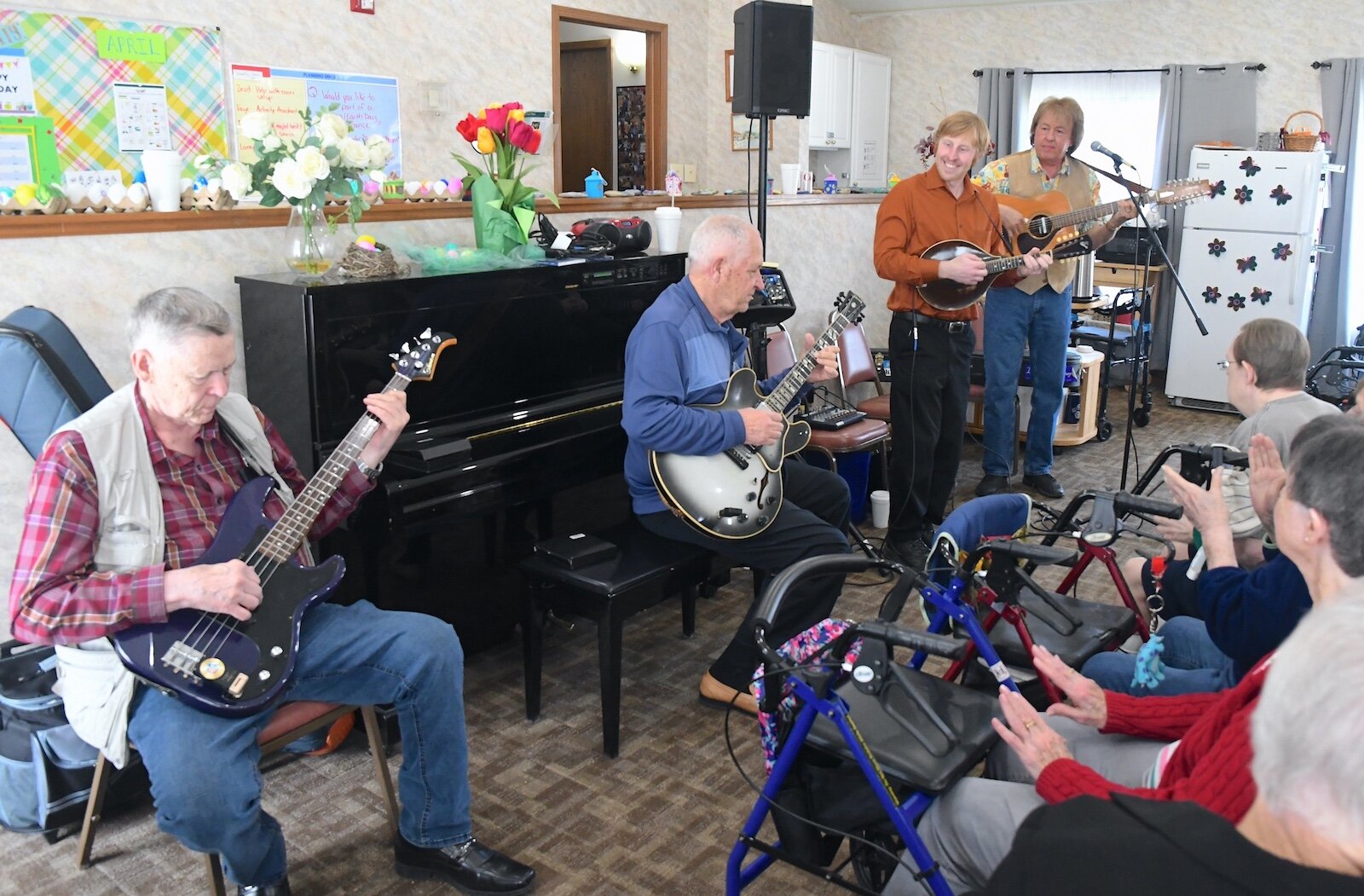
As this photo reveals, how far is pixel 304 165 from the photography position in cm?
261

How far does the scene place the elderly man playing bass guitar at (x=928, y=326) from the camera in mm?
3895

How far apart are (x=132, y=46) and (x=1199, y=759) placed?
383 cm

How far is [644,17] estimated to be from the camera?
5727 mm

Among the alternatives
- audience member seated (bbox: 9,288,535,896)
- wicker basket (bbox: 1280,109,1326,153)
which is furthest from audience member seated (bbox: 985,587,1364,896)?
wicker basket (bbox: 1280,109,1326,153)

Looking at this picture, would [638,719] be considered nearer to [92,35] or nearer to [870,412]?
[870,412]

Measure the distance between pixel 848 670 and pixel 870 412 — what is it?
8.84 feet

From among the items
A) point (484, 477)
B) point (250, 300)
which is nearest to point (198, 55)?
point (250, 300)

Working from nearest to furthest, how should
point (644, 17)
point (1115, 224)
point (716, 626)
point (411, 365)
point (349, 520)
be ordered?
point (411, 365)
point (349, 520)
point (716, 626)
point (1115, 224)
point (644, 17)

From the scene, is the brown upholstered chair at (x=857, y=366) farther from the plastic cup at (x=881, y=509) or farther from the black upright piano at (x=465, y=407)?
the black upright piano at (x=465, y=407)

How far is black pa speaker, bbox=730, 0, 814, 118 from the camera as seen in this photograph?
387cm

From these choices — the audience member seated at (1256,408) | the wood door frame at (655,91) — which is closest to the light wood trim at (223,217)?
the wood door frame at (655,91)

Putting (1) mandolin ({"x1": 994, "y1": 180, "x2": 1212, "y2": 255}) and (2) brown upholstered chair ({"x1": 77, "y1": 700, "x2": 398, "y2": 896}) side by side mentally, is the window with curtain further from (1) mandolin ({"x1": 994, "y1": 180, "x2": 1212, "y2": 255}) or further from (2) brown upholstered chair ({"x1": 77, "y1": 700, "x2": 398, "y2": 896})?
(2) brown upholstered chair ({"x1": 77, "y1": 700, "x2": 398, "y2": 896})

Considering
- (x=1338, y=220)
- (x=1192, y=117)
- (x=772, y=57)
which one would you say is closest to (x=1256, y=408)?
(x=772, y=57)

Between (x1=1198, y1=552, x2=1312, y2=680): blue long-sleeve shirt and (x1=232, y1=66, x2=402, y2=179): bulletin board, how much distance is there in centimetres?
330
